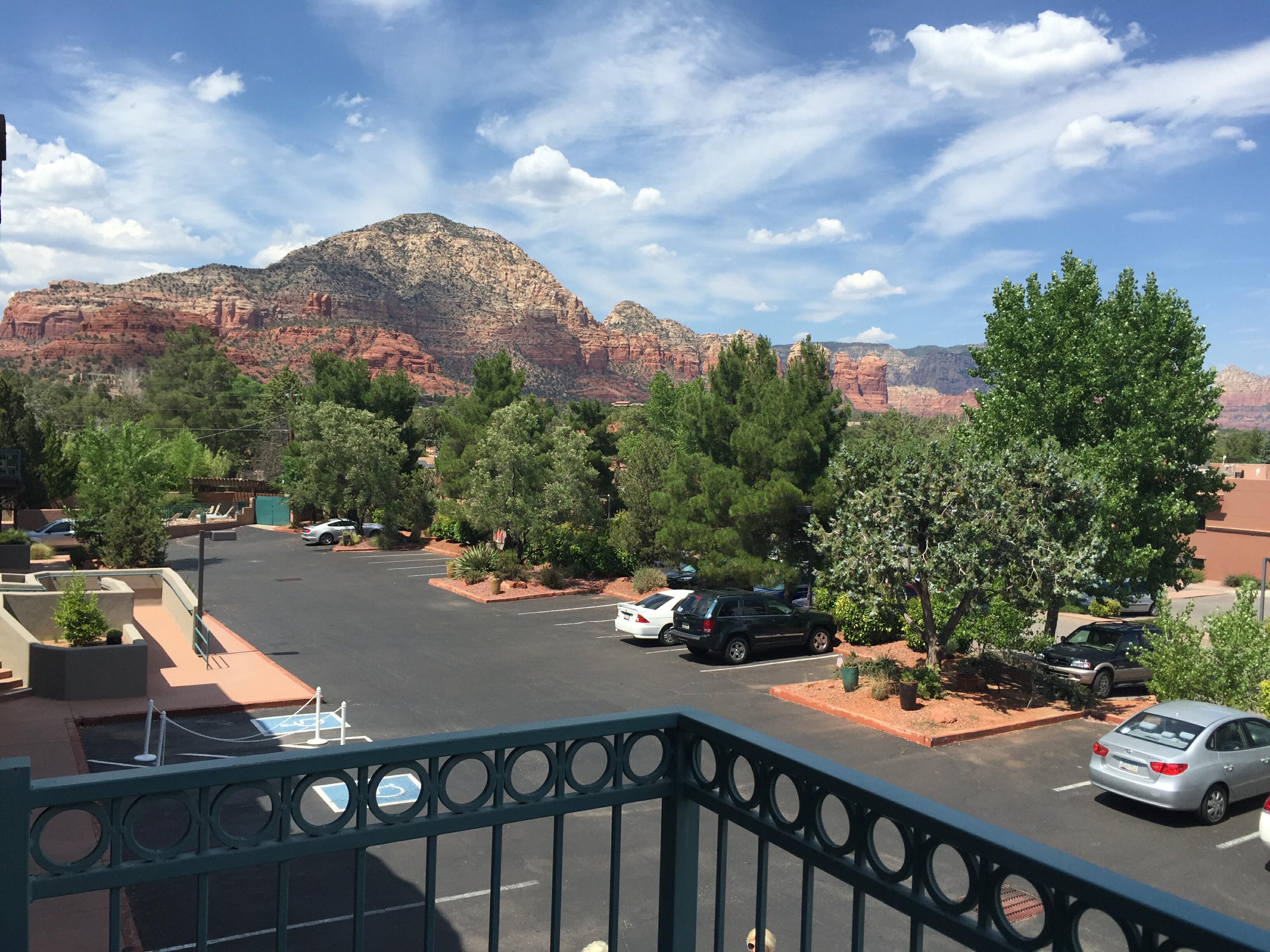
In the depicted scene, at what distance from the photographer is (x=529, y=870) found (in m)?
10.0

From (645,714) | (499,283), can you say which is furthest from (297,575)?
(499,283)

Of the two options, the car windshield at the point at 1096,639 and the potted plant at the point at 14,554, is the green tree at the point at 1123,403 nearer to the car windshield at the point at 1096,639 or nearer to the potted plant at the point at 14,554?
the car windshield at the point at 1096,639

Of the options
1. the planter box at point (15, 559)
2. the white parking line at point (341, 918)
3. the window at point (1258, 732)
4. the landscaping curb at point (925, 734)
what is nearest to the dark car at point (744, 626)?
the landscaping curb at point (925, 734)

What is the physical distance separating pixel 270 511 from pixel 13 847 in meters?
59.1

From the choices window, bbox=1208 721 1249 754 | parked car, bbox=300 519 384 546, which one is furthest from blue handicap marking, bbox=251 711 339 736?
parked car, bbox=300 519 384 546

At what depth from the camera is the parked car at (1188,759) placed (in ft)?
40.0

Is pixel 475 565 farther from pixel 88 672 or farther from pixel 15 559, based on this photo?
pixel 88 672

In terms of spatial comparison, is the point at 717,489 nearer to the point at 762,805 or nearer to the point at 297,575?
the point at 297,575

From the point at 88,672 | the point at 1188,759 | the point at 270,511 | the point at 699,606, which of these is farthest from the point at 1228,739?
the point at 270,511

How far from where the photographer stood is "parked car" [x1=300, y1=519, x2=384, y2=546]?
45.1m

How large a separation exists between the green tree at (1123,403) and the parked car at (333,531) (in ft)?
110

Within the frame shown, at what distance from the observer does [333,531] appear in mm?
45938

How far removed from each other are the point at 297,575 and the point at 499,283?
16965 centimetres

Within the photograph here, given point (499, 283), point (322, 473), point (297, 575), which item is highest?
point (499, 283)
